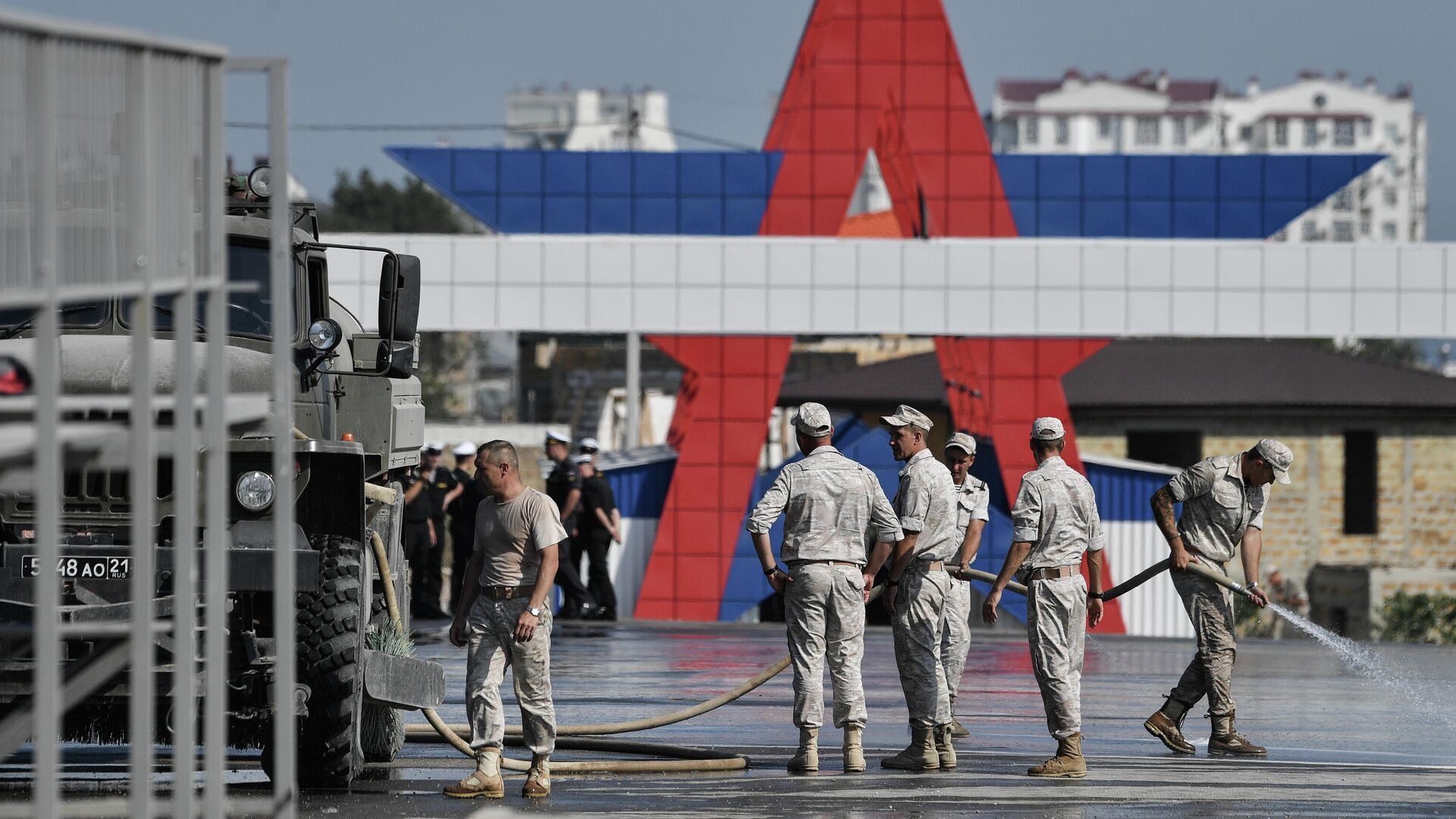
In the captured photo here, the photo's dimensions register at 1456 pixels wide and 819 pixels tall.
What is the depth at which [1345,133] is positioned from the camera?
16775 cm

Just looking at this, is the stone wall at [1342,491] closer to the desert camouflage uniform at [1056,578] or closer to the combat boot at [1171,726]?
the combat boot at [1171,726]

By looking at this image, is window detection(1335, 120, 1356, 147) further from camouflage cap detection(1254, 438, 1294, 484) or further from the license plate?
the license plate

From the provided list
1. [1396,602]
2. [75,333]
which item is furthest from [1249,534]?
[1396,602]

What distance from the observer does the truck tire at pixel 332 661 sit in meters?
8.77

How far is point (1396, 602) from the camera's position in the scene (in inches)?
1319

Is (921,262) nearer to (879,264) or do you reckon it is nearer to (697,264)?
(879,264)

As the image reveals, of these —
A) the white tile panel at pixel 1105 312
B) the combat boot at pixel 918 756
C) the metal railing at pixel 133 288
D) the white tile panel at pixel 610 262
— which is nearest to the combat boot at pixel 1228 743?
the combat boot at pixel 918 756

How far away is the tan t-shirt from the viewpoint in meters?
9.23

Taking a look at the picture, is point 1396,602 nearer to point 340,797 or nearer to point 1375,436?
point 1375,436

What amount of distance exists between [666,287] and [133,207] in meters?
17.8

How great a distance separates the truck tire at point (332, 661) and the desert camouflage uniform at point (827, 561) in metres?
2.09

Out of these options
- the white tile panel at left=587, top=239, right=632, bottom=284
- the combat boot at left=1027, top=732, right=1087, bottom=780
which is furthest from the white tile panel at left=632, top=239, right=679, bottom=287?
the combat boot at left=1027, top=732, right=1087, bottom=780

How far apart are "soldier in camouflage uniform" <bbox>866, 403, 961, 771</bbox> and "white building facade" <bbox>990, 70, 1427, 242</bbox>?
156726 mm

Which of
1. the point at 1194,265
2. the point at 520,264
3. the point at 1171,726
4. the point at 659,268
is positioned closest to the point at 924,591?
the point at 1171,726
